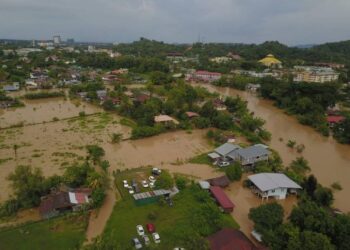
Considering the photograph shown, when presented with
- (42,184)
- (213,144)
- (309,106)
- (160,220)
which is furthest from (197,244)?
(309,106)

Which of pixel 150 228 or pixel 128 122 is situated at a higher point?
pixel 128 122

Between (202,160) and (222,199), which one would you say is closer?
(222,199)

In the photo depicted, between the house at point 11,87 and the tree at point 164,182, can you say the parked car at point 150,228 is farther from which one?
the house at point 11,87

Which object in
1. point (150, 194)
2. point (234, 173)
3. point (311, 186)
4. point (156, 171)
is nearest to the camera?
point (150, 194)

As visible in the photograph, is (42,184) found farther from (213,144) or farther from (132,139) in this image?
(213,144)

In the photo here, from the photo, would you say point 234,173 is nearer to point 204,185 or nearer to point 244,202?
point 244,202

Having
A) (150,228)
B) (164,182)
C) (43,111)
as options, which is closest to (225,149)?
(164,182)

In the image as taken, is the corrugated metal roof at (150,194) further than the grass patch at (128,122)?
No

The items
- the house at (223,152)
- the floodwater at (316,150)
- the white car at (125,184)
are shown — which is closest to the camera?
the white car at (125,184)

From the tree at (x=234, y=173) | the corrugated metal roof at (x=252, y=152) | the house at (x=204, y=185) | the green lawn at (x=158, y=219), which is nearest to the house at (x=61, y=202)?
the green lawn at (x=158, y=219)
